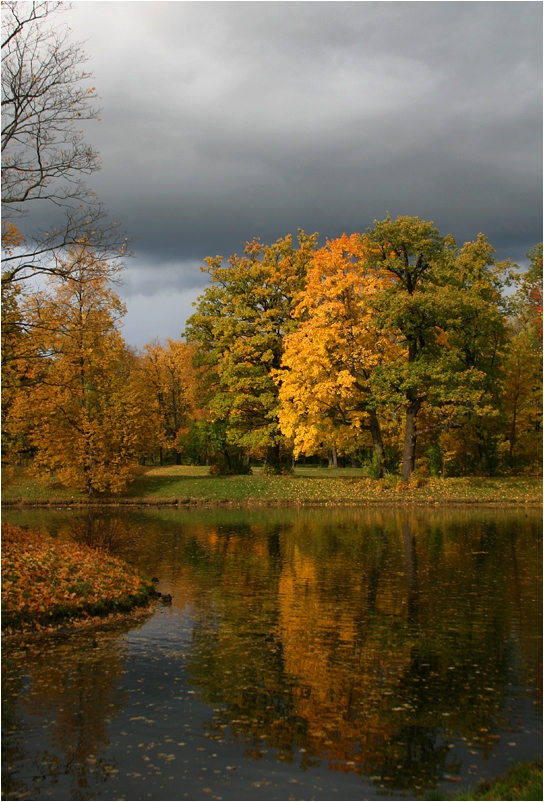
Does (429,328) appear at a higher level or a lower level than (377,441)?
higher

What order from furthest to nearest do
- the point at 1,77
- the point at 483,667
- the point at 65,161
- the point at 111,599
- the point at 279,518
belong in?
1. the point at 279,518
2. the point at 65,161
3. the point at 1,77
4. the point at 111,599
5. the point at 483,667

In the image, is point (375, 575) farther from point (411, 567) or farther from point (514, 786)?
point (514, 786)

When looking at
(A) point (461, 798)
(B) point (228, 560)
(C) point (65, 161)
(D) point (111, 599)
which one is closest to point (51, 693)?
(D) point (111, 599)

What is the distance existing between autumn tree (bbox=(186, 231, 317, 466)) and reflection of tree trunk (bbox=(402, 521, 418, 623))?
685 inches

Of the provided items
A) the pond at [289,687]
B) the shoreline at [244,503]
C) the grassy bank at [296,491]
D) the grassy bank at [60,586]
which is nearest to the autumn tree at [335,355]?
the grassy bank at [296,491]

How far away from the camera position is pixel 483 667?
392 inches

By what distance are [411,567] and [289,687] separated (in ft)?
29.2

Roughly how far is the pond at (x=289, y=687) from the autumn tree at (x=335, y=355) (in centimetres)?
1908

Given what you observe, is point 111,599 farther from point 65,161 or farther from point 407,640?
point 65,161

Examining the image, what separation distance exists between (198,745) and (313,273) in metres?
31.5

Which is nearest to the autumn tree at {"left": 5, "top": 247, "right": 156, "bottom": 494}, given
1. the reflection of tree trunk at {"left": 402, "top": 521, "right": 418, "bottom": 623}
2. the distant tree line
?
the distant tree line

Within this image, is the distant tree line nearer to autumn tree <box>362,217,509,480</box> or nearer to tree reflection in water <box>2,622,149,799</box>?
autumn tree <box>362,217,509,480</box>

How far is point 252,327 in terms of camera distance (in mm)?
42156

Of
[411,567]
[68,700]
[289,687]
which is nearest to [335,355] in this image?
[411,567]
